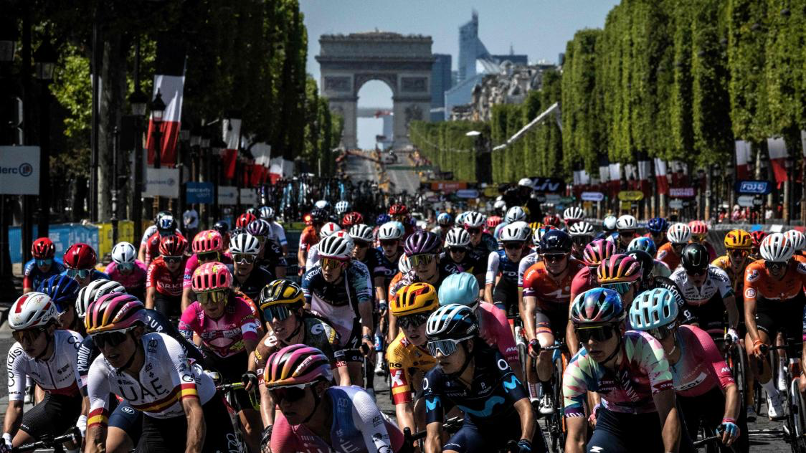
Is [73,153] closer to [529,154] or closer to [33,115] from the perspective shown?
[33,115]

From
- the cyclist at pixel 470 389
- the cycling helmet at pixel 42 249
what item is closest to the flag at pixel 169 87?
the cycling helmet at pixel 42 249

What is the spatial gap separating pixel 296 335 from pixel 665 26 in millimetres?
56030

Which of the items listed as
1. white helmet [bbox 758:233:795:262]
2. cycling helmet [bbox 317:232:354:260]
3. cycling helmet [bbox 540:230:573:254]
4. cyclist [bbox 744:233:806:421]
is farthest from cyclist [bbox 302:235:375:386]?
white helmet [bbox 758:233:795:262]

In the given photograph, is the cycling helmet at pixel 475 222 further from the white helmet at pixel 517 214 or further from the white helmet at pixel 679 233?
the white helmet at pixel 679 233

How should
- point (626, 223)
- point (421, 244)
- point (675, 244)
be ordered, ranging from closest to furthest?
point (421, 244)
point (675, 244)
point (626, 223)

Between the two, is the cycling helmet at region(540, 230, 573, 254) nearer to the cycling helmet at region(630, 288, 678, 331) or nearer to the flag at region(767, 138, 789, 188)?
the cycling helmet at region(630, 288, 678, 331)

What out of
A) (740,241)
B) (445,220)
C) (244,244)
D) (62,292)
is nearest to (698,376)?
(62,292)

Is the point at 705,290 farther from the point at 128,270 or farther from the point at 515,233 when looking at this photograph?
the point at 128,270

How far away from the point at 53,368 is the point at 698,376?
4.11m

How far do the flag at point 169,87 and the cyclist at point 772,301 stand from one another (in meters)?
20.8

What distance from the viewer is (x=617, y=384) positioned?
770 cm

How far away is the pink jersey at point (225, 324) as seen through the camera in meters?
10.5

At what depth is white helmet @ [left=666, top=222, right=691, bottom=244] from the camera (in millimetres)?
16109

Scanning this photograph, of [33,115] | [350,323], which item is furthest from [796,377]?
[33,115]
